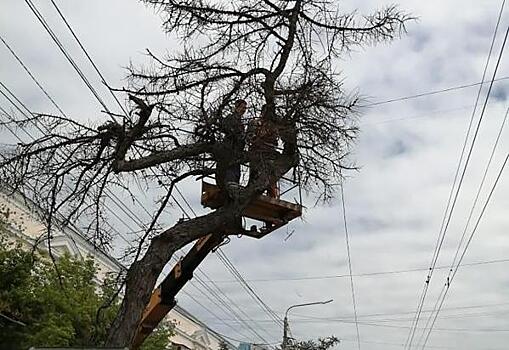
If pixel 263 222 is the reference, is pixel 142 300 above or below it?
below

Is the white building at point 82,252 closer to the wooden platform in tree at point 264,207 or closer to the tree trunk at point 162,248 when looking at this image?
the tree trunk at point 162,248

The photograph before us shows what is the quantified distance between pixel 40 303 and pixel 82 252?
5.66 metres

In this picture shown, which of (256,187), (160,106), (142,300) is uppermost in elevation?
(160,106)

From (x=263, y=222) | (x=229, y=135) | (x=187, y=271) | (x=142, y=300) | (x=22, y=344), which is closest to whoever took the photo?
(x=142, y=300)

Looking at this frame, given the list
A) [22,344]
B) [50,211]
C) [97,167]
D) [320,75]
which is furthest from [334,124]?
[22,344]

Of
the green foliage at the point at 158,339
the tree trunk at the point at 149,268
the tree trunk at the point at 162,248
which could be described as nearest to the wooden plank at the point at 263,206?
the tree trunk at the point at 162,248

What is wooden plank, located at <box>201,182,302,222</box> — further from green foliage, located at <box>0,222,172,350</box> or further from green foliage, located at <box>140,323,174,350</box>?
green foliage, located at <box>140,323,174,350</box>

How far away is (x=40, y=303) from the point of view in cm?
1819

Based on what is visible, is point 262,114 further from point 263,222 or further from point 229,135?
point 263,222

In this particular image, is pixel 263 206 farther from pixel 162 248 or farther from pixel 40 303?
pixel 40 303

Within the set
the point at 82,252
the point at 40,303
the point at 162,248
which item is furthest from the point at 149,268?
the point at 82,252

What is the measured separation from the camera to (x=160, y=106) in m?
9.03

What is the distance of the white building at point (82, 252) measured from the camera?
723 inches

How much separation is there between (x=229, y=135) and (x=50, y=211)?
2408 millimetres
